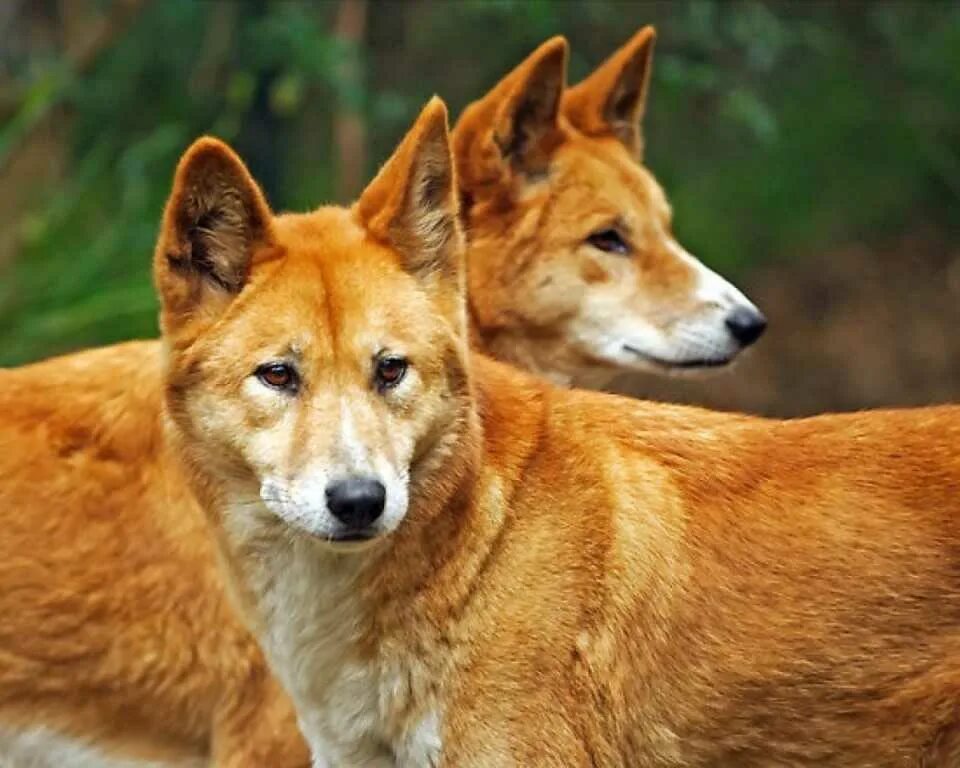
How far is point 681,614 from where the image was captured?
368cm

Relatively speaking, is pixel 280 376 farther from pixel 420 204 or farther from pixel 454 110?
pixel 454 110

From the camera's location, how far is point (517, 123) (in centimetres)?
531

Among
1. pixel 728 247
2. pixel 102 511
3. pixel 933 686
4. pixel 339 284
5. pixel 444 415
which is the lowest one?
pixel 728 247

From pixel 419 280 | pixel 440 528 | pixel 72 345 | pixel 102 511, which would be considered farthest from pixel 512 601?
pixel 72 345

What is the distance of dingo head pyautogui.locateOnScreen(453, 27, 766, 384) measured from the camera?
5.20m

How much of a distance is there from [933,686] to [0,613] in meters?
2.33

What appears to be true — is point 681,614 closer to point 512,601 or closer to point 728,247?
point 512,601

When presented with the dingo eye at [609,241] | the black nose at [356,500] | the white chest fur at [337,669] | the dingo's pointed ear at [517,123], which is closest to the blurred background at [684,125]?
the dingo's pointed ear at [517,123]

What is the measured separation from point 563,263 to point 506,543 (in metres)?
1.71

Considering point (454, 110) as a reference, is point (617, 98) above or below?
above

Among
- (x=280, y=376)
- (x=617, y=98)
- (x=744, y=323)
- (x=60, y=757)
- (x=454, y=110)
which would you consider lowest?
(x=60, y=757)

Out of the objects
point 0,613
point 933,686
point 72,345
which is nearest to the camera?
point 933,686

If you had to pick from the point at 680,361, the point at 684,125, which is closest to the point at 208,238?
the point at 680,361

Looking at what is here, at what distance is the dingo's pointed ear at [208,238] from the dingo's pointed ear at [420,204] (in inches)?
10.1
